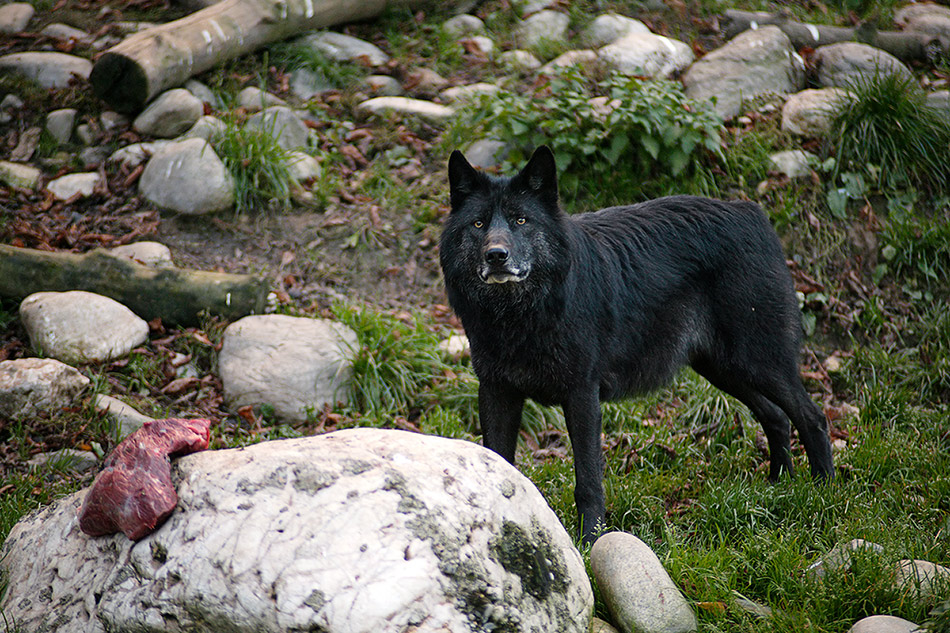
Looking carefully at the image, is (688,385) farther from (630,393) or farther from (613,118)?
(613,118)

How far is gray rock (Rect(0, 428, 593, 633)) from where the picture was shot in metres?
2.53

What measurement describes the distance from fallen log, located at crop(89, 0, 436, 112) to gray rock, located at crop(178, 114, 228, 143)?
654 mm

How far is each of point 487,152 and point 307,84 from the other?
242cm

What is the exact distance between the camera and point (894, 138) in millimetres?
6883

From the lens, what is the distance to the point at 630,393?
15.1 ft

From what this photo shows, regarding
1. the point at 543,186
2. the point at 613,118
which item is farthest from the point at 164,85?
the point at 543,186

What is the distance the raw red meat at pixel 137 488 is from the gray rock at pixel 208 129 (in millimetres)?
4601

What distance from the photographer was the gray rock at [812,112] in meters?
7.14

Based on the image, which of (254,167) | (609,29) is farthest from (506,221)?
(609,29)

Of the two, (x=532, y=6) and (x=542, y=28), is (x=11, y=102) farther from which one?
(x=532, y=6)

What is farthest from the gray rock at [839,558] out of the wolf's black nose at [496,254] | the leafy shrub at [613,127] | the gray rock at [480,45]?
the gray rock at [480,45]

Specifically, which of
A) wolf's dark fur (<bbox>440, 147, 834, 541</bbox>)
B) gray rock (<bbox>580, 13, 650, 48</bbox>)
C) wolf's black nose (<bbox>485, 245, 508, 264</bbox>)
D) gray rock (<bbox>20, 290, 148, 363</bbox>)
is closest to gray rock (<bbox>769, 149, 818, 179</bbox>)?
wolf's dark fur (<bbox>440, 147, 834, 541</bbox>)

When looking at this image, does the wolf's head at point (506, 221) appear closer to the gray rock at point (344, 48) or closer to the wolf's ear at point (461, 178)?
the wolf's ear at point (461, 178)

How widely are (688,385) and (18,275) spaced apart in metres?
4.99
